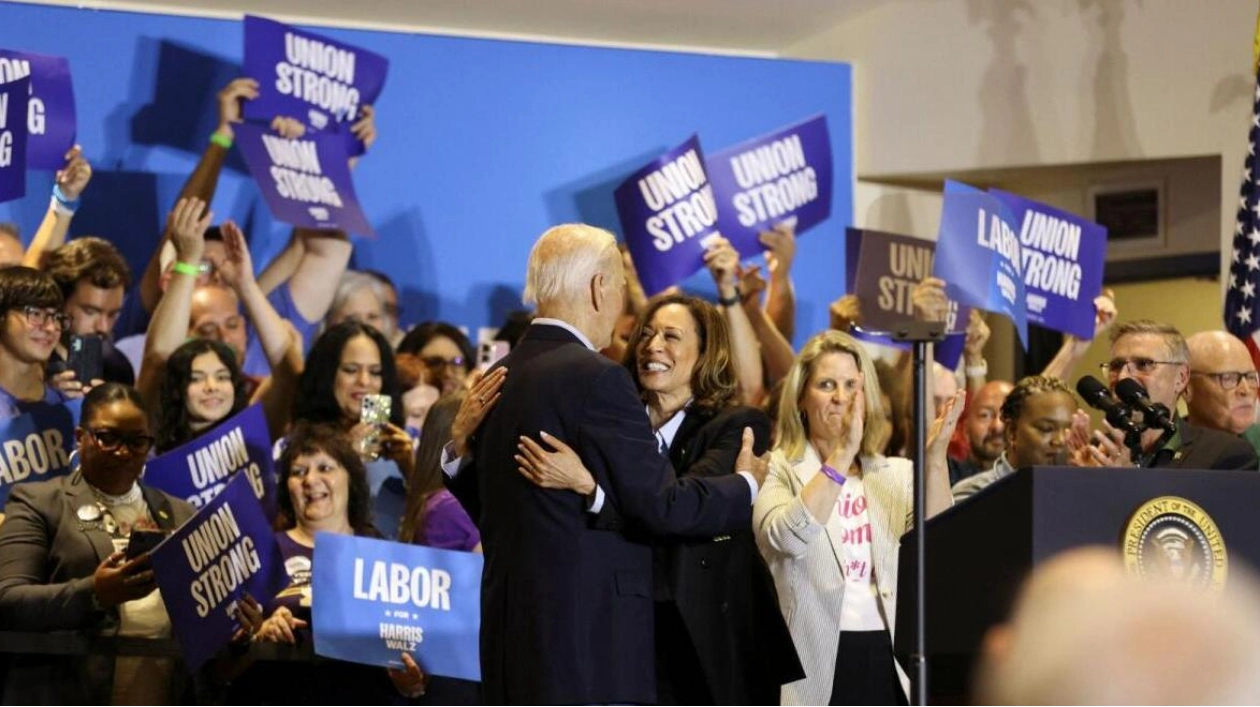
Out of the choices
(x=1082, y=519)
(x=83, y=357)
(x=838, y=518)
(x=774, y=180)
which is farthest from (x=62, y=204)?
(x=1082, y=519)

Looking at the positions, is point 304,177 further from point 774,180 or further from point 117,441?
point 117,441

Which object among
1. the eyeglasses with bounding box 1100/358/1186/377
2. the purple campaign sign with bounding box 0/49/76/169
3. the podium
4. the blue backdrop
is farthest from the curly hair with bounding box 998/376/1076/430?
the blue backdrop

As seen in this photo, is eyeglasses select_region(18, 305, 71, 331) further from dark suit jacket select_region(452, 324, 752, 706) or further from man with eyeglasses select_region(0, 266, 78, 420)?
dark suit jacket select_region(452, 324, 752, 706)

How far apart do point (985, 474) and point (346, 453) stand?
1.90 metres

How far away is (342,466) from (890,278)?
2.50 metres

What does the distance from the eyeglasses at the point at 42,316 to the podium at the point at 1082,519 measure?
350 cm

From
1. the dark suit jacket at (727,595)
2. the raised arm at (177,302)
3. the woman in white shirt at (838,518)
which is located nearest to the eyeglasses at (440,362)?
the raised arm at (177,302)

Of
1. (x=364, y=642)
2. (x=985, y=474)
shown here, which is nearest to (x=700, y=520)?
(x=364, y=642)

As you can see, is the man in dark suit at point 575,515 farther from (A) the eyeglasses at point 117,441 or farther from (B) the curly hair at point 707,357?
(A) the eyeglasses at point 117,441

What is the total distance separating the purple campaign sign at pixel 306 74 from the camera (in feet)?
24.4

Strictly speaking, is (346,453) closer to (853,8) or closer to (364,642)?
(364,642)

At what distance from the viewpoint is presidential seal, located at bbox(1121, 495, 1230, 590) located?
2971 mm

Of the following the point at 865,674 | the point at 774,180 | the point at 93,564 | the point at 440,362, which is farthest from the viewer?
the point at 774,180

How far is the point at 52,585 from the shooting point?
5.01 metres
